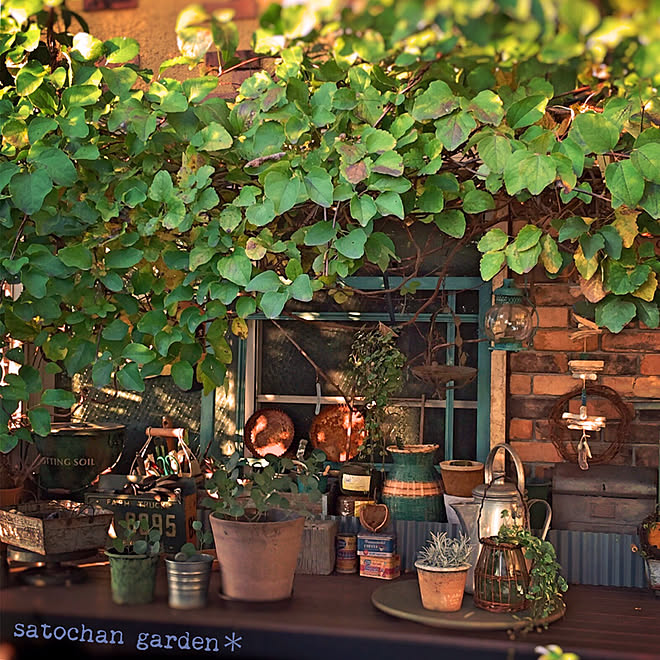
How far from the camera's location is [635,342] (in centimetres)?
302

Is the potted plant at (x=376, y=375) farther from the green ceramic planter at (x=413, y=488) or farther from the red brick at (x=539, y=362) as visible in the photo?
the red brick at (x=539, y=362)

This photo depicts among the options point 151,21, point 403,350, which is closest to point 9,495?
point 403,350

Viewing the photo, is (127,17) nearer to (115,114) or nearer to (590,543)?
(115,114)

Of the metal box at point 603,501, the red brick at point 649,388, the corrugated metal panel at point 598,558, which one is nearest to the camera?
the corrugated metal panel at point 598,558

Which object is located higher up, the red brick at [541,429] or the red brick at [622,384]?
the red brick at [622,384]

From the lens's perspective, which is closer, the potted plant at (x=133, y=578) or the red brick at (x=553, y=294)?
the potted plant at (x=133, y=578)

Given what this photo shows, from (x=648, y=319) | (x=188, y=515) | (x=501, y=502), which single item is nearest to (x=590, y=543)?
(x=501, y=502)

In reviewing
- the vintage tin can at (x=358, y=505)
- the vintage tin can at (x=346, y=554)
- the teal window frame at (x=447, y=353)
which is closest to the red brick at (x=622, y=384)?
the teal window frame at (x=447, y=353)

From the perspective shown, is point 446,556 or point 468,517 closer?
point 446,556

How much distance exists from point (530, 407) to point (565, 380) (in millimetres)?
153

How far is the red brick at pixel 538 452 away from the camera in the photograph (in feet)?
9.96

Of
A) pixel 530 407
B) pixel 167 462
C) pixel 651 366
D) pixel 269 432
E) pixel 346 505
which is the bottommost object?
pixel 346 505

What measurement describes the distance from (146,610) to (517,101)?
5.32 feet

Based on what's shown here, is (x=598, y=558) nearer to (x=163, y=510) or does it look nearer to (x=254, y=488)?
(x=254, y=488)
